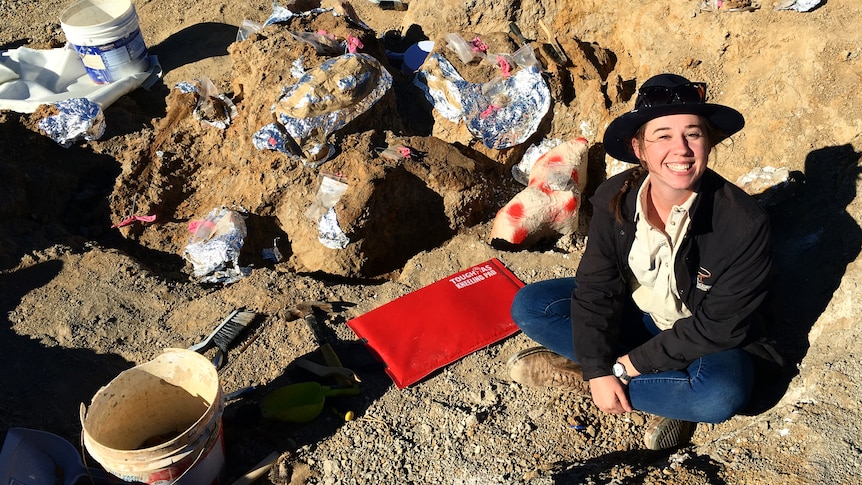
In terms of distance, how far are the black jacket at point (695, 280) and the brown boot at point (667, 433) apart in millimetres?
264

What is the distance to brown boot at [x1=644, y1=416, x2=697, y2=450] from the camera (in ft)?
8.02

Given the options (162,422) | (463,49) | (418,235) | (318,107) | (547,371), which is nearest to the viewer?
(162,422)

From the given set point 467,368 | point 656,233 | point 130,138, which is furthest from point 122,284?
point 656,233

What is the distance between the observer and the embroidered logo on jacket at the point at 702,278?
2223 mm

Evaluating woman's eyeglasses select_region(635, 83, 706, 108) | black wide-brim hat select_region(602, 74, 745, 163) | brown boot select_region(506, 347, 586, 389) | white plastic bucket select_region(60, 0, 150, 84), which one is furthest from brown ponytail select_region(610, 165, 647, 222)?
white plastic bucket select_region(60, 0, 150, 84)

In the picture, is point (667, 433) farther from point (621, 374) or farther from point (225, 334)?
point (225, 334)

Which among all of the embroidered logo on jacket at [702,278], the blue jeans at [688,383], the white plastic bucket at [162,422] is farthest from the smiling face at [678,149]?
the white plastic bucket at [162,422]

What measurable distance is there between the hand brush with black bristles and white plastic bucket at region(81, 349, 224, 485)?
0.41m

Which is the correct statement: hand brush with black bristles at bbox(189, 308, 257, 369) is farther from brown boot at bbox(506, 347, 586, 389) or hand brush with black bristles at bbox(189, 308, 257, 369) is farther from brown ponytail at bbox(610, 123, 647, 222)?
brown ponytail at bbox(610, 123, 647, 222)

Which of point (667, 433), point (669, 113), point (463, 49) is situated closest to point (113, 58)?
point (463, 49)

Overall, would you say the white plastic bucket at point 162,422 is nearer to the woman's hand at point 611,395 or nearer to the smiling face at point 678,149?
the woman's hand at point 611,395

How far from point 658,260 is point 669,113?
1.76 ft

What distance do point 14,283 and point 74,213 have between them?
3.01 ft

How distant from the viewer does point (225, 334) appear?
308 centimetres
